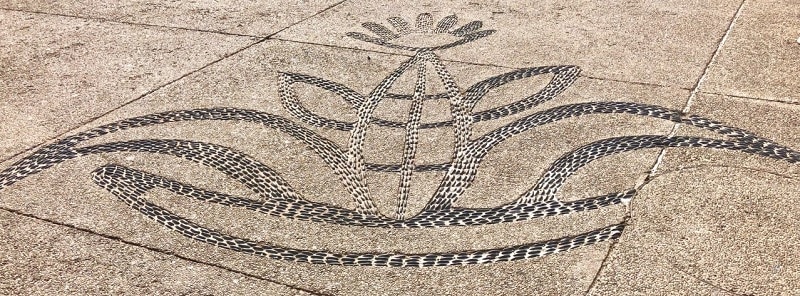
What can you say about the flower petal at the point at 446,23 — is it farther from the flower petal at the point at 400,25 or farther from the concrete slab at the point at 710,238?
the concrete slab at the point at 710,238

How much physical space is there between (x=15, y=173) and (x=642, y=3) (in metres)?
4.74

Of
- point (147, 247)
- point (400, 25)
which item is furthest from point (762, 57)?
point (147, 247)

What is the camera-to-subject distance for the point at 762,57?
15.8 feet

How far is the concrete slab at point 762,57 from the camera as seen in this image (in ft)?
14.2

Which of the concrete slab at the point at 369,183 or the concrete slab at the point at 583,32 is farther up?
the concrete slab at the point at 369,183

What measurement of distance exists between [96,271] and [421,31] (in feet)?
11.0

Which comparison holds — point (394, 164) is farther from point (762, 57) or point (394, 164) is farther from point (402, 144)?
point (762, 57)

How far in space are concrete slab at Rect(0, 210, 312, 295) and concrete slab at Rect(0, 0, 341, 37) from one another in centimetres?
297

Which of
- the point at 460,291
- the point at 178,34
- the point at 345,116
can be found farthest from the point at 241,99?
the point at 460,291

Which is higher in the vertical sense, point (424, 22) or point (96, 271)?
point (96, 271)

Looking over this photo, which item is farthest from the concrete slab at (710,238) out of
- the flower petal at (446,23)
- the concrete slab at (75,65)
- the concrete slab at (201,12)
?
the concrete slab at (201,12)

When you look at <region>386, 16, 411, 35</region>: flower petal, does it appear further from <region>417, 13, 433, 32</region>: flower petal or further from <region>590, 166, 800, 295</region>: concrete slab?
<region>590, 166, 800, 295</region>: concrete slab

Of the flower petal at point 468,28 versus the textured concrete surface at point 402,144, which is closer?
the textured concrete surface at point 402,144

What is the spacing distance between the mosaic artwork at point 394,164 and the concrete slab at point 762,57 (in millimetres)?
584
